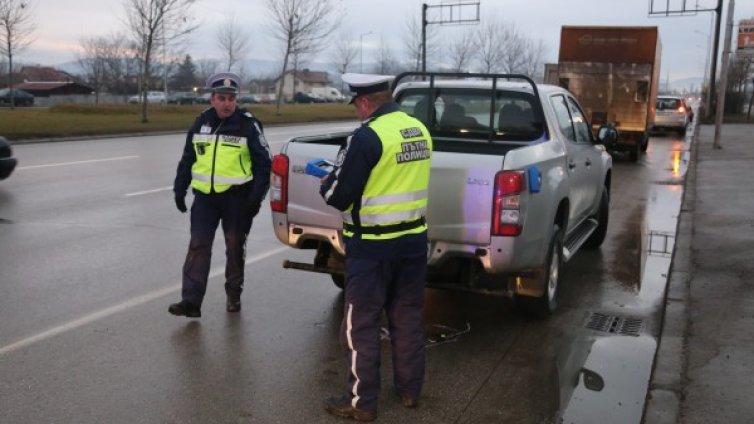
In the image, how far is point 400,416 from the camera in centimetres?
387

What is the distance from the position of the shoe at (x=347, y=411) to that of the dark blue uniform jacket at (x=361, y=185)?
0.78 meters

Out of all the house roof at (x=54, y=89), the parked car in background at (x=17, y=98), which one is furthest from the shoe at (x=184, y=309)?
the house roof at (x=54, y=89)

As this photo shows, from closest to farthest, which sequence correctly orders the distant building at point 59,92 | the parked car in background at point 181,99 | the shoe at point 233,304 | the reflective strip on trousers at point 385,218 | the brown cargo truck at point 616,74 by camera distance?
the reflective strip on trousers at point 385,218, the shoe at point 233,304, the brown cargo truck at point 616,74, the parked car in background at point 181,99, the distant building at point 59,92

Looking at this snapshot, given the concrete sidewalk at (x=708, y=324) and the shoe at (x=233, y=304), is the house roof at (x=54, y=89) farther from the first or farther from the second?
the shoe at (x=233, y=304)

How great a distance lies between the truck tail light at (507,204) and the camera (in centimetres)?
459

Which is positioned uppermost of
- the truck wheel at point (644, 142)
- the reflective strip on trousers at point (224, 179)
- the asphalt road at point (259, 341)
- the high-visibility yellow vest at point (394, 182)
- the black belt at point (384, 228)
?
the high-visibility yellow vest at point (394, 182)

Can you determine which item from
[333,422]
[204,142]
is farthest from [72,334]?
[333,422]

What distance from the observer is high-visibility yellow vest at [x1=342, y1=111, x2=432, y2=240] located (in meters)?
3.65

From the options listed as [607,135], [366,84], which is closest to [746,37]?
[607,135]

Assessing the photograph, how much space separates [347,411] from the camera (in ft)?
12.5

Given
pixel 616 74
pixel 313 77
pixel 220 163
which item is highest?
pixel 313 77

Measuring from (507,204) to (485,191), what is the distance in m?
0.16

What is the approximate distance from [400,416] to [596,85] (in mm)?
17027

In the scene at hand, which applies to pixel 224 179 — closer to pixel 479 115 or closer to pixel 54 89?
pixel 479 115
